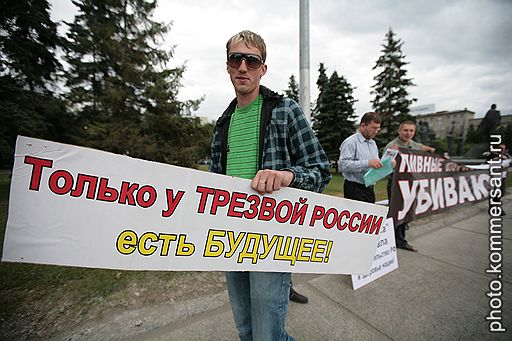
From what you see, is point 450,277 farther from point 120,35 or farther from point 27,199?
point 120,35

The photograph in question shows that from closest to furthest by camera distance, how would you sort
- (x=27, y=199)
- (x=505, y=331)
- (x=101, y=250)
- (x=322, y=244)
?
1. (x=27, y=199)
2. (x=101, y=250)
3. (x=322, y=244)
4. (x=505, y=331)

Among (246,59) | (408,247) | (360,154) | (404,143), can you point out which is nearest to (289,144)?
(246,59)

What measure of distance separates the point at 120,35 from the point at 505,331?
50.6ft

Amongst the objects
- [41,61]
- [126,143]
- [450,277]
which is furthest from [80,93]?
[450,277]

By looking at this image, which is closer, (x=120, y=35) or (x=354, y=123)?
(x=120, y=35)

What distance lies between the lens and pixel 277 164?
117 centimetres

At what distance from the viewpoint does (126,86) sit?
34.1 feet

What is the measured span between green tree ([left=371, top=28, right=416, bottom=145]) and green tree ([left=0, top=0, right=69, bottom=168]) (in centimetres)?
2295

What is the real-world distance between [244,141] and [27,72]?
10507mm

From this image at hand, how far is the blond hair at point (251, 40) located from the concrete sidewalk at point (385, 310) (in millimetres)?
2113

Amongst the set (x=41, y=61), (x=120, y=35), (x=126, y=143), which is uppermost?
(x=120, y=35)

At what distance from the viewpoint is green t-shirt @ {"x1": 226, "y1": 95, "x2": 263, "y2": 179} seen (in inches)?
48.1

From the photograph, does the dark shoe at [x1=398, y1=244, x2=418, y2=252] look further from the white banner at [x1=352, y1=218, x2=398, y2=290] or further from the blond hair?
the blond hair

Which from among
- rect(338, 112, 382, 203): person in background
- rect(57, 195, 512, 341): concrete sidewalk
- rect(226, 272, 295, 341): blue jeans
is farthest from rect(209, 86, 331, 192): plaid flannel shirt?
Answer: rect(338, 112, 382, 203): person in background
